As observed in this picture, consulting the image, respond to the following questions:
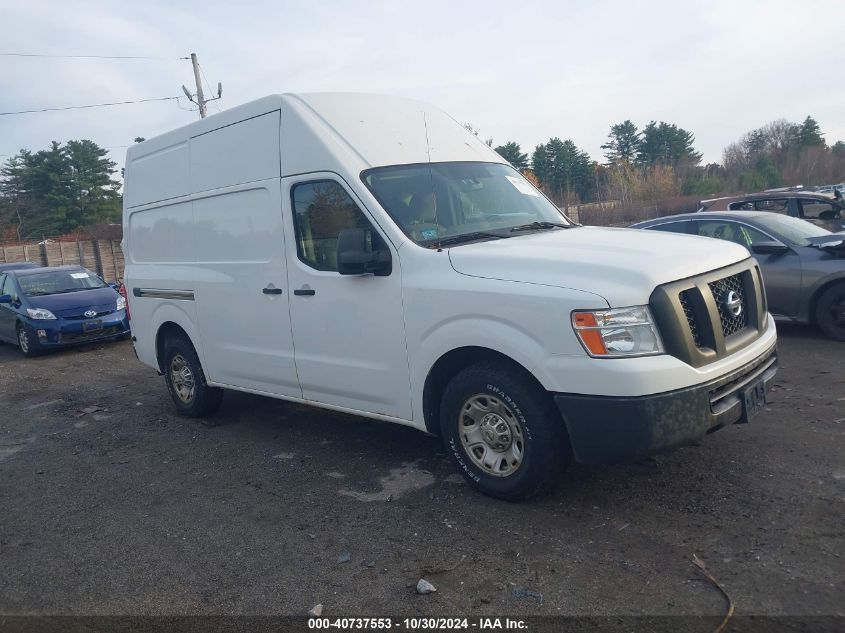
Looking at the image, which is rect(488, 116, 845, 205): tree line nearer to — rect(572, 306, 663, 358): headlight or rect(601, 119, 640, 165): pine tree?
rect(601, 119, 640, 165): pine tree

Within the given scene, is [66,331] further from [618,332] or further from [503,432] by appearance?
[618,332]

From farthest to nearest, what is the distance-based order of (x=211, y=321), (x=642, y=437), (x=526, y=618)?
(x=211, y=321) → (x=642, y=437) → (x=526, y=618)

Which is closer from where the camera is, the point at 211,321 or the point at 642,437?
the point at 642,437

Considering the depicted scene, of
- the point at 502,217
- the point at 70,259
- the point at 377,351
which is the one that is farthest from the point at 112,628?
the point at 70,259

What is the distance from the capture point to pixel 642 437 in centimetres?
367

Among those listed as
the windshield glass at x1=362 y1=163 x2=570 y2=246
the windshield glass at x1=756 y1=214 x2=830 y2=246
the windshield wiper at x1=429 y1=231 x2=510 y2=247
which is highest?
the windshield glass at x1=362 y1=163 x2=570 y2=246

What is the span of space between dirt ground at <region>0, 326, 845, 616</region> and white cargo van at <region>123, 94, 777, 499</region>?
48 centimetres

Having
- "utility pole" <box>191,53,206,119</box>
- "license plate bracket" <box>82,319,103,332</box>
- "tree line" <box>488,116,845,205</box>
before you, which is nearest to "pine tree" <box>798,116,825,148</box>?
"tree line" <box>488,116,845,205</box>

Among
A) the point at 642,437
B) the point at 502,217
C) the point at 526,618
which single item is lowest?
the point at 526,618

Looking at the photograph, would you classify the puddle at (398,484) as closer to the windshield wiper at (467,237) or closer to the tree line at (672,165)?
the windshield wiper at (467,237)

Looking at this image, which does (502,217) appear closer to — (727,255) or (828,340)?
(727,255)

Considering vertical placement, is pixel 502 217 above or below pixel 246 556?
above

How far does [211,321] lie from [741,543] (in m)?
4.60

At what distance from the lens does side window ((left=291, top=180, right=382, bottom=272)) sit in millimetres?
4887
